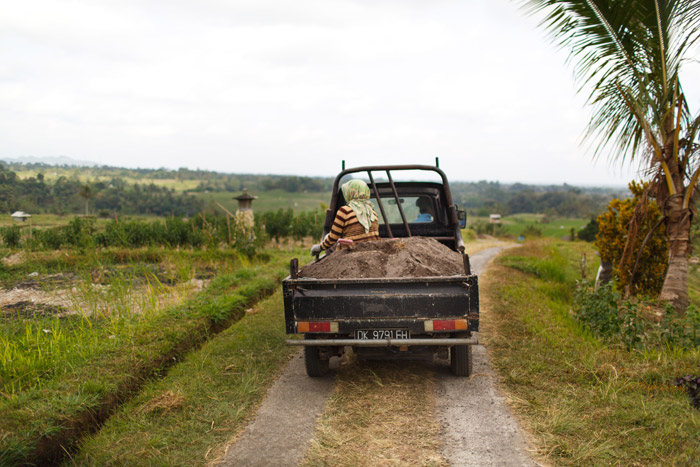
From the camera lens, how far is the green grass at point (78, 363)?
337 centimetres

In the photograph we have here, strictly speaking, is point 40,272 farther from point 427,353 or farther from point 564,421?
point 564,421

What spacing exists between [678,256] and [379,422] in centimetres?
497

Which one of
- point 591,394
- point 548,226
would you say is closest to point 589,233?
point 548,226

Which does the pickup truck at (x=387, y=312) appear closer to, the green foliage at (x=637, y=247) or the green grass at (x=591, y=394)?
the green grass at (x=591, y=394)

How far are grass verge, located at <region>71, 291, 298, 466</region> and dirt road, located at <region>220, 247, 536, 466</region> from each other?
0.18 metres

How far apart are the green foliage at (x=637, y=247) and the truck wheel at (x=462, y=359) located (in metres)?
4.12

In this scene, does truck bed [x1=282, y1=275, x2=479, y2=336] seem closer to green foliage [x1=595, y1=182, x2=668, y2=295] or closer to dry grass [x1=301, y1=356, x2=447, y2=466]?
dry grass [x1=301, y1=356, x2=447, y2=466]

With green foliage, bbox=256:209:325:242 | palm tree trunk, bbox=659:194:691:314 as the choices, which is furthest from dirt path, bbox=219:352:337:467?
green foliage, bbox=256:209:325:242

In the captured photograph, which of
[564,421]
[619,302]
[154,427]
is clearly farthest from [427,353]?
[619,302]

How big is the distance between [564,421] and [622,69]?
5691 millimetres

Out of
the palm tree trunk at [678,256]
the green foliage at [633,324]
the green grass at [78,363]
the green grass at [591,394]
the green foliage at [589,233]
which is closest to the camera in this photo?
the green grass at [591,394]

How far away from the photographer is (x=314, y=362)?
4758 millimetres

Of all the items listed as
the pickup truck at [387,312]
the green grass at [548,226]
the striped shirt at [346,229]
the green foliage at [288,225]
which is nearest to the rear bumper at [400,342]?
the pickup truck at [387,312]

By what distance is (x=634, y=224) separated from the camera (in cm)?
674
